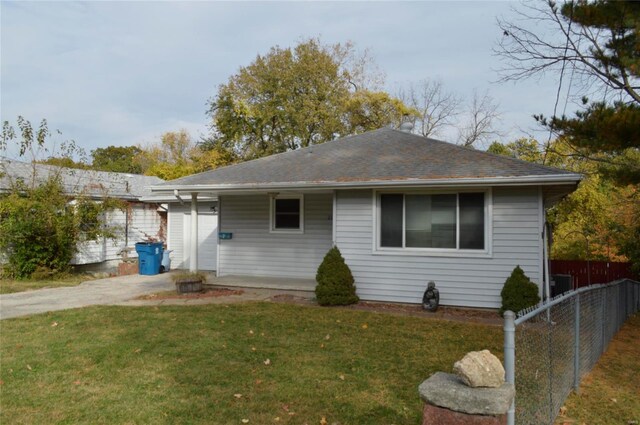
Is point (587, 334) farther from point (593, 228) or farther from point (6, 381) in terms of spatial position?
point (593, 228)

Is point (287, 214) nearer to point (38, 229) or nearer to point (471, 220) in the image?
point (471, 220)

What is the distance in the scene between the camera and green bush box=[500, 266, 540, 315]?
25.4 feet

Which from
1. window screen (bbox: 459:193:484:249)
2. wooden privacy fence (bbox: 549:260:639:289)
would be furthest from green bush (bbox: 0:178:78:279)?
wooden privacy fence (bbox: 549:260:639:289)

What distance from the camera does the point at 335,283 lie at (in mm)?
8883

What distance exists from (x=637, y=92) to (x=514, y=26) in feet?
9.40

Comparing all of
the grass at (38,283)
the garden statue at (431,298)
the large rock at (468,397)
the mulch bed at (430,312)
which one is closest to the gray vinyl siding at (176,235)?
the grass at (38,283)

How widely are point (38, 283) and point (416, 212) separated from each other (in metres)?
10.2

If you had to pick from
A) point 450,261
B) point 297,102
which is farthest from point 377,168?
point 297,102

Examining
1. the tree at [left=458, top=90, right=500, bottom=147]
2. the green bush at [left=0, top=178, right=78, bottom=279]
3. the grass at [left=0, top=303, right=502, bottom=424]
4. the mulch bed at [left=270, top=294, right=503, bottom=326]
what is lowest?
the grass at [left=0, top=303, right=502, bottom=424]

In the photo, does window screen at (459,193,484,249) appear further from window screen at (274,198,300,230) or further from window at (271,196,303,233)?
window screen at (274,198,300,230)

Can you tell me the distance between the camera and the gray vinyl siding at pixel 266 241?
37.2 feet

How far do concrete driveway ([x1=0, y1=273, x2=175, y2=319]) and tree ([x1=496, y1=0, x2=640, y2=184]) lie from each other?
9681 millimetres

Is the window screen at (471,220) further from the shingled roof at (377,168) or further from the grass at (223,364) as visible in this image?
the grass at (223,364)

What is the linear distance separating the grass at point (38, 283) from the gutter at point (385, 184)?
3977mm
